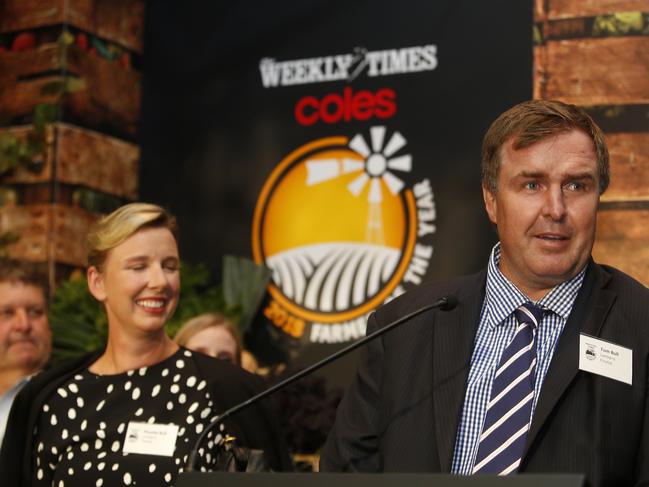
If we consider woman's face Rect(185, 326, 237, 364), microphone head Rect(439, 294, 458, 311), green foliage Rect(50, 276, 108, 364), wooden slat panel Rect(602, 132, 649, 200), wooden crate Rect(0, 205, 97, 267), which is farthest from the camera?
wooden crate Rect(0, 205, 97, 267)

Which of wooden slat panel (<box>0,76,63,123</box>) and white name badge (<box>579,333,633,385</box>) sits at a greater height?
wooden slat panel (<box>0,76,63,123</box>)

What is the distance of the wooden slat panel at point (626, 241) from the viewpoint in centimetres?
421

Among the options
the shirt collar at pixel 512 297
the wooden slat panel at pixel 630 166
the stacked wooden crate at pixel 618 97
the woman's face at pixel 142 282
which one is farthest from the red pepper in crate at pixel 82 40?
the shirt collar at pixel 512 297

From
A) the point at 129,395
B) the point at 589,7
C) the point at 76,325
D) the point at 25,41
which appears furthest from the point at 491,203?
the point at 25,41

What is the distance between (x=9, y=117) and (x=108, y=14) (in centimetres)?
71

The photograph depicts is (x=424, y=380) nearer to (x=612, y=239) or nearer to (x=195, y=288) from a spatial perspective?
(x=612, y=239)

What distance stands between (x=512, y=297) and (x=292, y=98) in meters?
2.87

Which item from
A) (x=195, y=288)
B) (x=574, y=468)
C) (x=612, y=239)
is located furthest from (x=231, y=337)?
(x=574, y=468)

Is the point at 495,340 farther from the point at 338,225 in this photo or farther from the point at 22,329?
the point at 338,225

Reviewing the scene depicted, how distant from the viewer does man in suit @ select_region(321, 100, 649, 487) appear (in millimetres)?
2277

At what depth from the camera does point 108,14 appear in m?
5.58

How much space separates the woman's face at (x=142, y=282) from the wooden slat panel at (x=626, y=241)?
1710 millimetres

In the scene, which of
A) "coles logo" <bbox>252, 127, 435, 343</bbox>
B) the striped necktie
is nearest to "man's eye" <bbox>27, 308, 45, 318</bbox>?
"coles logo" <bbox>252, 127, 435, 343</bbox>

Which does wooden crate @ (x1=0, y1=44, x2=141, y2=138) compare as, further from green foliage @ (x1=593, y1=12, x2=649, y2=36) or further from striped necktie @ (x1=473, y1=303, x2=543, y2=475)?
striped necktie @ (x1=473, y1=303, x2=543, y2=475)
